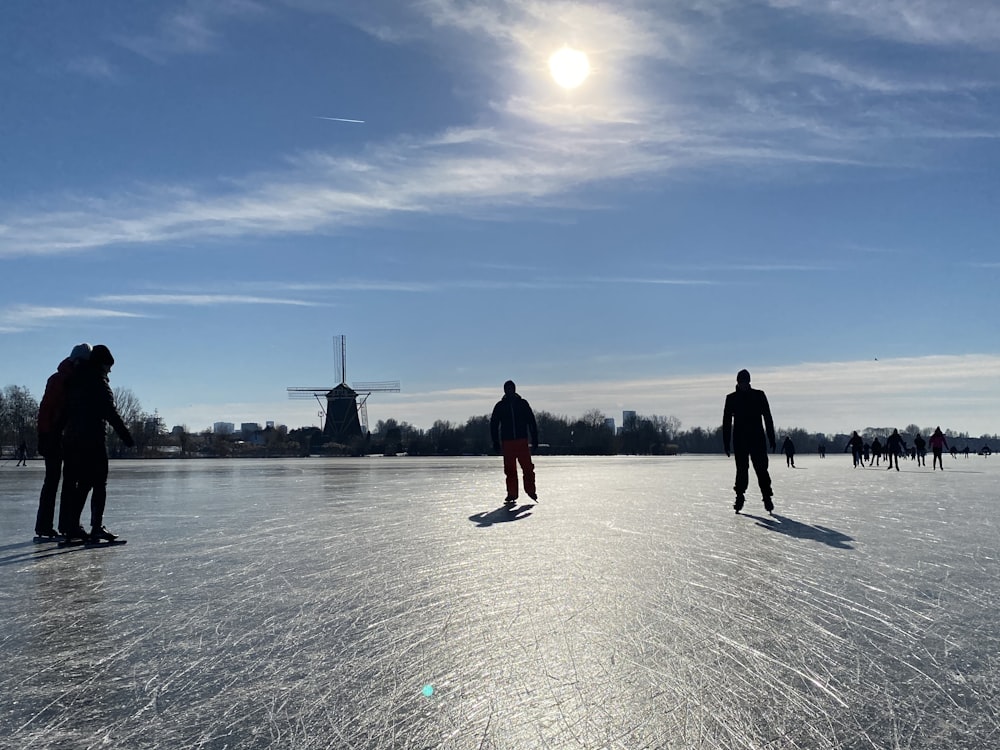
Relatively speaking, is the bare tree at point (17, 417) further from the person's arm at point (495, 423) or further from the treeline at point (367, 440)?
the person's arm at point (495, 423)

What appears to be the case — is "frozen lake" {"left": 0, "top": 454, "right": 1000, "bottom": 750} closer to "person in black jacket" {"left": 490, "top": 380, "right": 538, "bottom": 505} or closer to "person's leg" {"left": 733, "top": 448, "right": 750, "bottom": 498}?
"person's leg" {"left": 733, "top": 448, "right": 750, "bottom": 498}

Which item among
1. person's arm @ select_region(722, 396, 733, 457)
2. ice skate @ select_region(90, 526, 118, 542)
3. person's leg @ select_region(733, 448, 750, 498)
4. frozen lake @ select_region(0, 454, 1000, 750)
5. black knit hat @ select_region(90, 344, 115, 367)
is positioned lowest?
frozen lake @ select_region(0, 454, 1000, 750)

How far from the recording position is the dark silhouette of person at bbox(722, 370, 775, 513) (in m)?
11.2

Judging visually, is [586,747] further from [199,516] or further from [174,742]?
[199,516]

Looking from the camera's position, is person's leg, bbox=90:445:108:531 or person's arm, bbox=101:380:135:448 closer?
person's leg, bbox=90:445:108:531

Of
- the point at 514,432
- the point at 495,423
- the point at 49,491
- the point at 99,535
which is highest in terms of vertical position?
the point at 495,423

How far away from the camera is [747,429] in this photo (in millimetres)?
11359

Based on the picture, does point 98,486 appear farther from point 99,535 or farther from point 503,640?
point 503,640

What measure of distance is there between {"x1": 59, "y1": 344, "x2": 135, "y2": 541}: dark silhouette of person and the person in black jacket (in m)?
5.95

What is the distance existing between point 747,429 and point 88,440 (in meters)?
8.31

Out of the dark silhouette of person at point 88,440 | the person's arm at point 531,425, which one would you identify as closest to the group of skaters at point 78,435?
the dark silhouette of person at point 88,440

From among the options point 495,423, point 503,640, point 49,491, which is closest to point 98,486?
point 49,491

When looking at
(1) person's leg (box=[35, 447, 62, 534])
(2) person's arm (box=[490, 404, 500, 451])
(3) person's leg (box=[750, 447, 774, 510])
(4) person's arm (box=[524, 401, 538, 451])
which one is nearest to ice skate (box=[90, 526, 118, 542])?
(1) person's leg (box=[35, 447, 62, 534])

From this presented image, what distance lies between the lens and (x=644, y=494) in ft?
49.0
